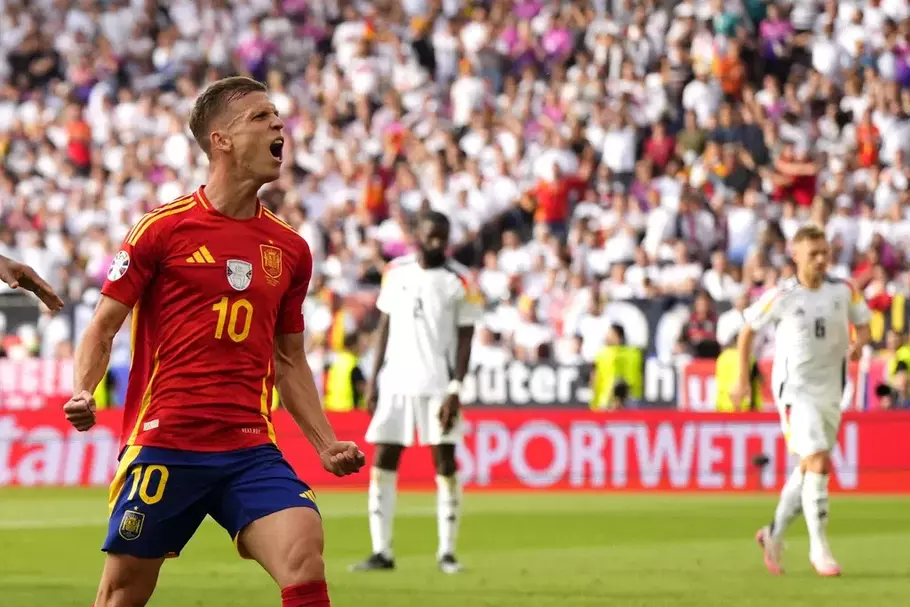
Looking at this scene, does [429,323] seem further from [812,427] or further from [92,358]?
[92,358]

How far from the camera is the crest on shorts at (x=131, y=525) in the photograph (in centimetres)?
605

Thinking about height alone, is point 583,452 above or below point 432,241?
below

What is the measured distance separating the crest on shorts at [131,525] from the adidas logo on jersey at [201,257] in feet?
2.92

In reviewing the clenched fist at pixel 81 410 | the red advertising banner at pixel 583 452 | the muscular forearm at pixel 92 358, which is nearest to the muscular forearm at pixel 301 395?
the muscular forearm at pixel 92 358

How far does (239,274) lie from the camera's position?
6.21 meters

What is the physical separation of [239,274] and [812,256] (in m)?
6.65

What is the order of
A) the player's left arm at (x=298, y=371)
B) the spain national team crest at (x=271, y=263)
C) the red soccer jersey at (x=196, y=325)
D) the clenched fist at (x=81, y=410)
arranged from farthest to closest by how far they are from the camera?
the player's left arm at (x=298, y=371) < the spain national team crest at (x=271, y=263) < the red soccer jersey at (x=196, y=325) < the clenched fist at (x=81, y=410)

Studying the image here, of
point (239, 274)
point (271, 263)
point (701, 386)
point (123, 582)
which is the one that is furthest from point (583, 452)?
point (123, 582)

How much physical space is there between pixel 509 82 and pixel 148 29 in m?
7.88

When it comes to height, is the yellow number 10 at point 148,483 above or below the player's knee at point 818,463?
above

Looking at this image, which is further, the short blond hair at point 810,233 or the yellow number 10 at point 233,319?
the short blond hair at point 810,233

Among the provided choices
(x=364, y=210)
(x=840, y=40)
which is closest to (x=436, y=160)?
(x=364, y=210)

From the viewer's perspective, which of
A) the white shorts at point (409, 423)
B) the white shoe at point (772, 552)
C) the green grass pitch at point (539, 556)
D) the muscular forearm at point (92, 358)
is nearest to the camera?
the muscular forearm at point (92, 358)

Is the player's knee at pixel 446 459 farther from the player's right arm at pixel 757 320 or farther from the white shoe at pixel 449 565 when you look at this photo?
the player's right arm at pixel 757 320
